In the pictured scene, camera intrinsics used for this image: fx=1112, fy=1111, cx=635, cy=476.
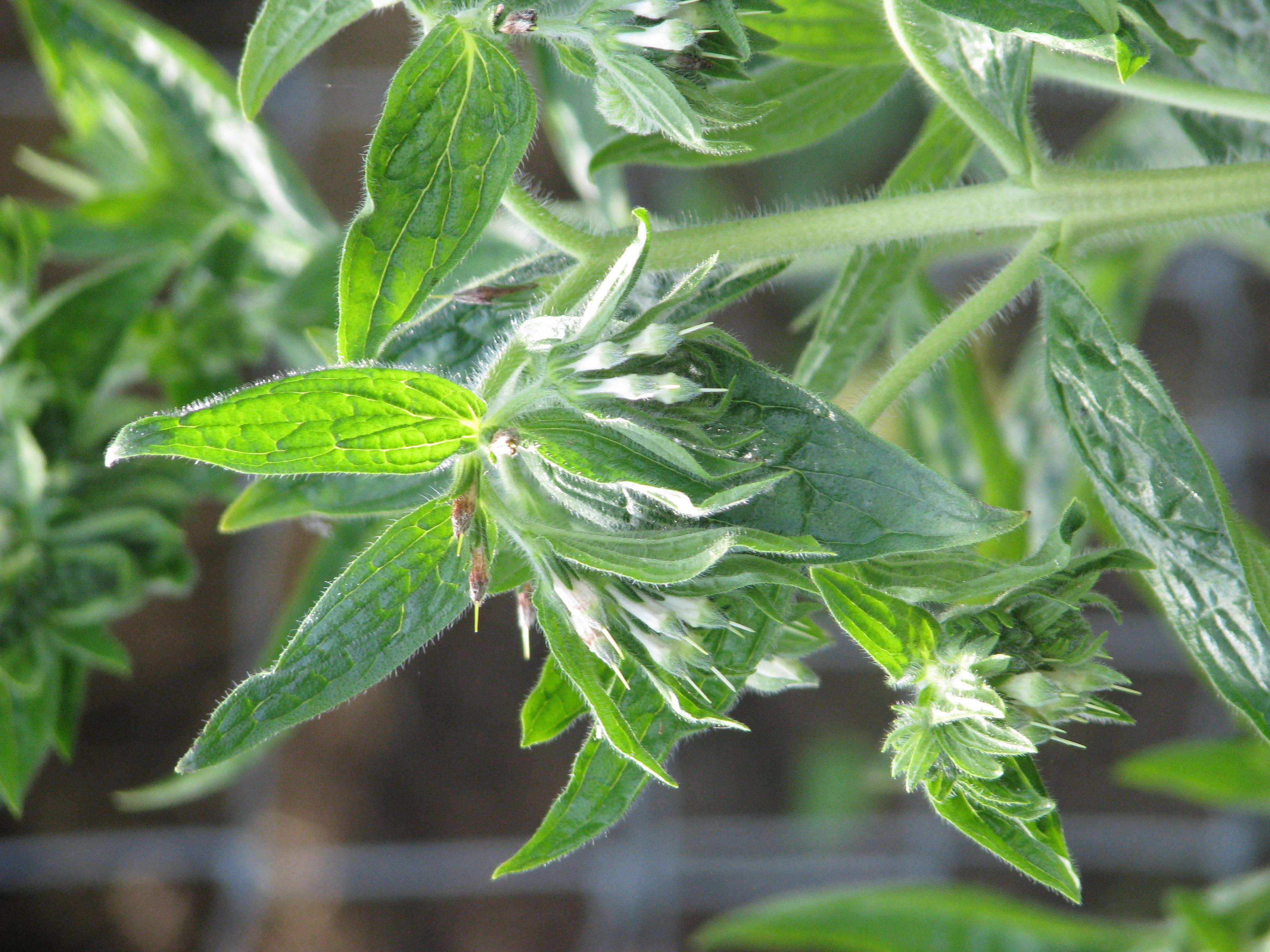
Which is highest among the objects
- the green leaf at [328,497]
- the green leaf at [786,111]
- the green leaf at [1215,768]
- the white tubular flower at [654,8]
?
the green leaf at [786,111]

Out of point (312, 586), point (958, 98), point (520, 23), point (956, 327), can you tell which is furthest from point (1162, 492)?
point (312, 586)

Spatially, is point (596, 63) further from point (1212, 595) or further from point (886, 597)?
point (1212, 595)

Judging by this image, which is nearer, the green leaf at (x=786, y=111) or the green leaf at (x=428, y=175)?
the green leaf at (x=428, y=175)

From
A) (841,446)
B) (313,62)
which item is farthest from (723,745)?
(841,446)

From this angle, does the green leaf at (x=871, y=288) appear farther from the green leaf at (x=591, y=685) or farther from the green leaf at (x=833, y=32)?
the green leaf at (x=591, y=685)

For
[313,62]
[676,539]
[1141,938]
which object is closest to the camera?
[676,539]

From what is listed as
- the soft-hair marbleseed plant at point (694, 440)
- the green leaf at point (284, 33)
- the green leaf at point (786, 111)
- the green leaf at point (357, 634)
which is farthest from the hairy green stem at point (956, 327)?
the green leaf at point (284, 33)

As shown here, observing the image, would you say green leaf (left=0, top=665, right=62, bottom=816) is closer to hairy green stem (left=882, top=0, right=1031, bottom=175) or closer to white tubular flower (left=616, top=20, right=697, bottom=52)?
white tubular flower (left=616, top=20, right=697, bottom=52)

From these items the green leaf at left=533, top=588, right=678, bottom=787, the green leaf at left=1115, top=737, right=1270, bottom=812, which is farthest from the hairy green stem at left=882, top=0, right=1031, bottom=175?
the green leaf at left=1115, top=737, right=1270, bottom=812
